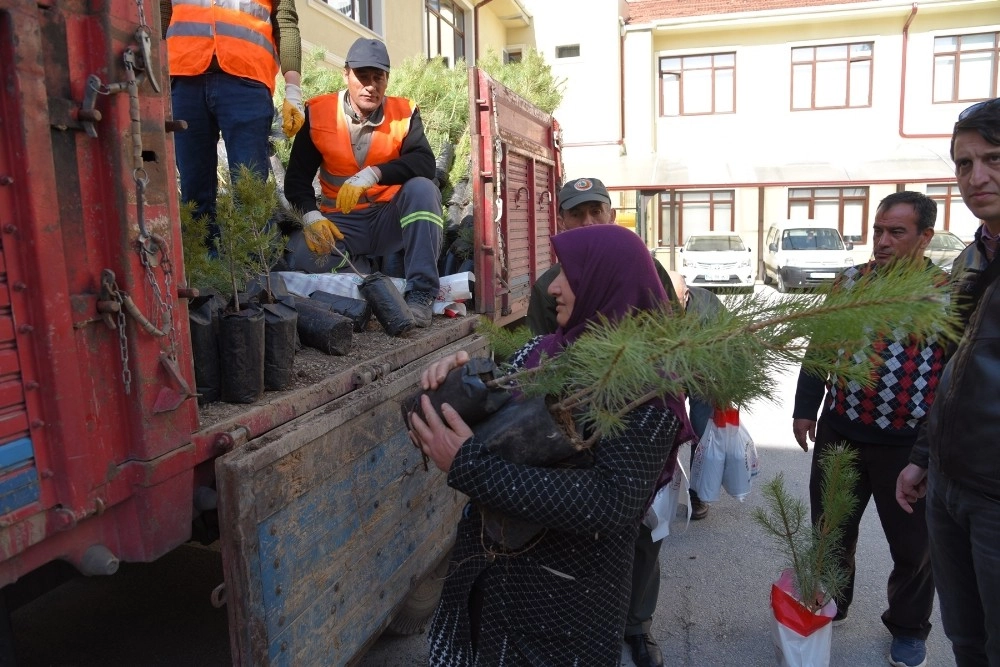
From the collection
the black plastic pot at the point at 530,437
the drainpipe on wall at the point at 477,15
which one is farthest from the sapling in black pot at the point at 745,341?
the drainpipe on wall at the point at 477,15

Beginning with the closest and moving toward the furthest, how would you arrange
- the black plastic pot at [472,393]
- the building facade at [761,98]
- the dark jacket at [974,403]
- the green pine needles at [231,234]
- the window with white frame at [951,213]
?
the black plastic pot at [472,393], the dark jacket at [974,403], the green pine needles at [231,234], the building facade at [761,98], the window with white frame at [951,213]

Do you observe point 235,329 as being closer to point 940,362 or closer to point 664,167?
point 940,362

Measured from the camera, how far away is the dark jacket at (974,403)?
177 cm

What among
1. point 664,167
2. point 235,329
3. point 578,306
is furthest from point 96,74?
point 664,167

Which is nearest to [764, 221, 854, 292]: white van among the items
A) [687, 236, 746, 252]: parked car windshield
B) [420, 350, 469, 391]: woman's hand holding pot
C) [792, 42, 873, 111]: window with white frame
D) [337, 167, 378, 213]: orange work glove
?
[687, 236, 746, 252]: parked car windshield

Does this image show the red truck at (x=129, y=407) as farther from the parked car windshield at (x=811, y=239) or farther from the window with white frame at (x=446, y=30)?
the parked car windshield at (x=811, y=239)

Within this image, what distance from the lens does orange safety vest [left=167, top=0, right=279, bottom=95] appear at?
10.3ft

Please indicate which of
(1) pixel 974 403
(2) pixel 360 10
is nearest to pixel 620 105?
(2) pixel 360 10

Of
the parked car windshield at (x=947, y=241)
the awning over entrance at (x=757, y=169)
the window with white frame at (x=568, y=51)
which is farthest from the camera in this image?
the window with white frame at (x=568, y=51)

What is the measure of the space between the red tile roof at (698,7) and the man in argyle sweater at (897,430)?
21.1 metres

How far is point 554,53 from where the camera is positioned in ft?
Result: 70.1

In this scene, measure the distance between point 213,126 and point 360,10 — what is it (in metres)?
9.30

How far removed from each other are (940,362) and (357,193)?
8.35ft

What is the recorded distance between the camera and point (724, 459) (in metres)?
3.79
